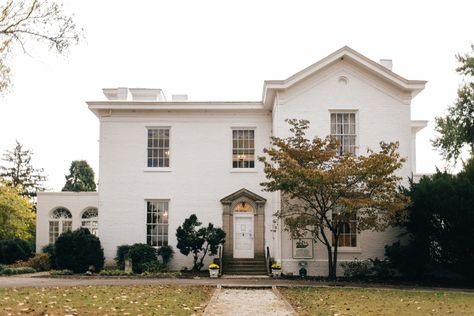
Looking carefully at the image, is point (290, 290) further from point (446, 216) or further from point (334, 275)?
point (446, 216)

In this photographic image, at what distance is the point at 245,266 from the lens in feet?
84.3

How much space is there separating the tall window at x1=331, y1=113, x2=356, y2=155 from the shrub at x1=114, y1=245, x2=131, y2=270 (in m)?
11.0

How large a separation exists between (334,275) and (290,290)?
4788 millimetres

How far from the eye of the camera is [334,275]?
22484 mm

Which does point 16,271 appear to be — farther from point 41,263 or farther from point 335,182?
point 335,182

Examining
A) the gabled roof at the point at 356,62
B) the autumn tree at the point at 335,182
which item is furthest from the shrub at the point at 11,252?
the gabled roof at the point at 356,62

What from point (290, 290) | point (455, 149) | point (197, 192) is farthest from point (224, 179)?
point (455, 149)

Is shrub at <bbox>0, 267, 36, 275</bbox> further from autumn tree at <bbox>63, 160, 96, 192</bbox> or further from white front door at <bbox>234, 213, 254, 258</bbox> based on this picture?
autumn tree at <bbox>63, 160, 96, 192</bbox>

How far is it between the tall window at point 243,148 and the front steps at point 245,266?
4.52 metres

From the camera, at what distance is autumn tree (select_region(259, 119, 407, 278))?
21.0 meters

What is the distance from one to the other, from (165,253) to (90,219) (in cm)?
790

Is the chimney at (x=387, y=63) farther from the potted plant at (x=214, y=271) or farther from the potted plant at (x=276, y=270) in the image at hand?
the potted plant at (x=214, y=271)

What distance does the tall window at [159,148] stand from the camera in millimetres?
28109

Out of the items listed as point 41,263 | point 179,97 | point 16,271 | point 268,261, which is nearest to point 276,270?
point 268,261
